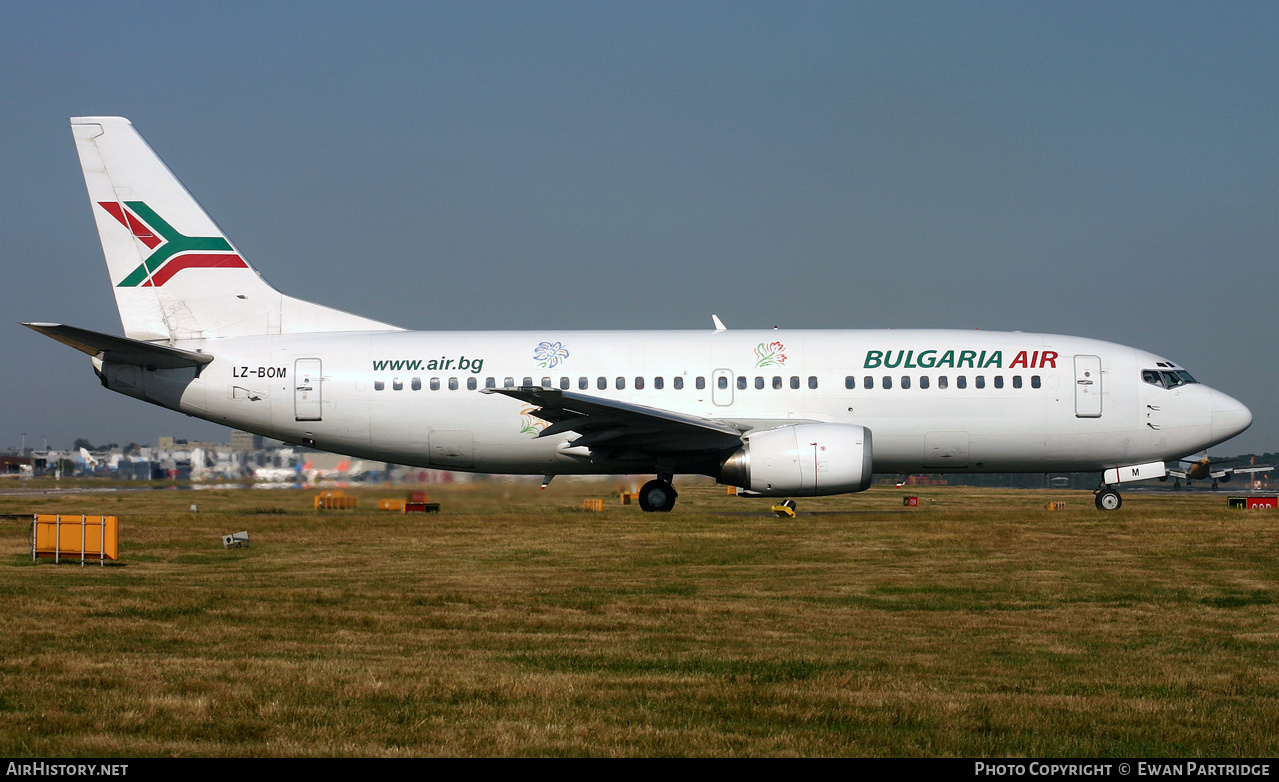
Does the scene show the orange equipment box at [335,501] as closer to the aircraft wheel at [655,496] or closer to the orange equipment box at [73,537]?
the aircraft wheel at [655,496]

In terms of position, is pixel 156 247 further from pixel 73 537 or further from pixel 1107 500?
pixel 1107 500

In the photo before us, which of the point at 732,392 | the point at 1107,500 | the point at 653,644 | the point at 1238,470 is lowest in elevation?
the point at 1238,470

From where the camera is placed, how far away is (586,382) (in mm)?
24453

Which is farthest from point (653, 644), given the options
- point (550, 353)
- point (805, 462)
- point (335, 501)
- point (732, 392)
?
point (335, 501)

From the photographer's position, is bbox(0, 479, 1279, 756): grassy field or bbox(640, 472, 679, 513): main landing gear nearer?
bbox(0, 479, 1279, 756): grassy field

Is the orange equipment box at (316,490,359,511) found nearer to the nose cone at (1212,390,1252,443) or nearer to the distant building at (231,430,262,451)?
the distant building at (231,430,262,451)

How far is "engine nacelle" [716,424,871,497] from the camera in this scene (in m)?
22.1

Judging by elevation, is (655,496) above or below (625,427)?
below

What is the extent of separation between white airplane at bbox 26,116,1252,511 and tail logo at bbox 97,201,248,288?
3cm

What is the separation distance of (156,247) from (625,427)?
35.9 ft

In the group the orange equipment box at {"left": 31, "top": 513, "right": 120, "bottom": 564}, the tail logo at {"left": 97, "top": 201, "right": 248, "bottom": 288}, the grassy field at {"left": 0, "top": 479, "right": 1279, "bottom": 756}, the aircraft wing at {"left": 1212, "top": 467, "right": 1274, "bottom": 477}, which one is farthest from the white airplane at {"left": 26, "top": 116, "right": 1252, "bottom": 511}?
the aircraft wing at {"left": 1212, "top": 467, "right": 1274, "bottom": 477}
